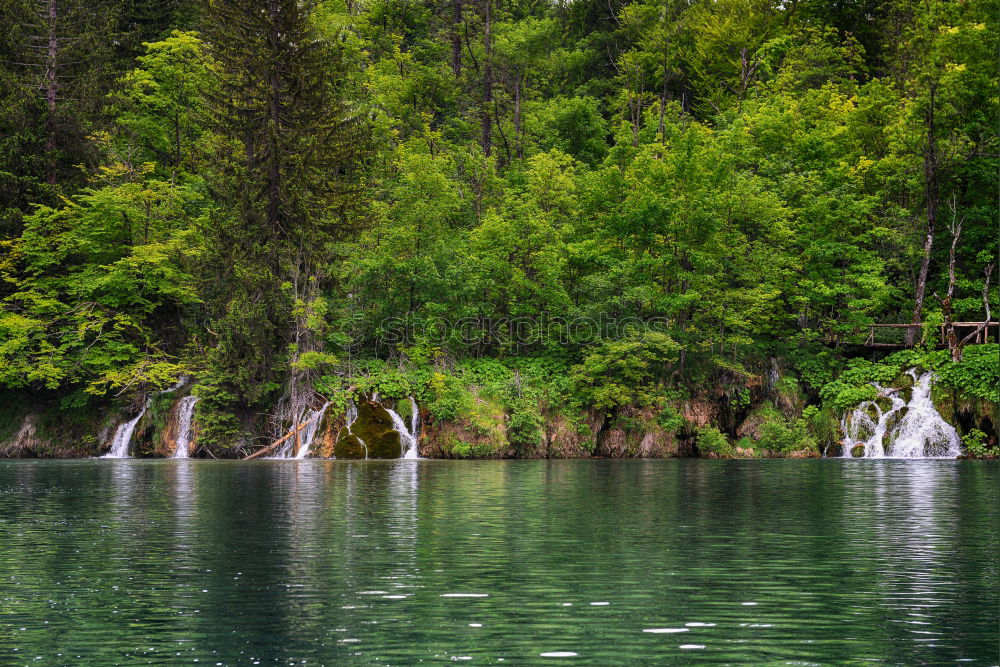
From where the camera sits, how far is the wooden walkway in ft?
132

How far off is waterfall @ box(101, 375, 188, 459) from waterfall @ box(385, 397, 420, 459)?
970cm

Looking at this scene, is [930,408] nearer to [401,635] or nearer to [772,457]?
[772,457]

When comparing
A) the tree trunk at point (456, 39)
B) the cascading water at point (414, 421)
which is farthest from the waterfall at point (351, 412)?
the tree trunk at point (456, 39)

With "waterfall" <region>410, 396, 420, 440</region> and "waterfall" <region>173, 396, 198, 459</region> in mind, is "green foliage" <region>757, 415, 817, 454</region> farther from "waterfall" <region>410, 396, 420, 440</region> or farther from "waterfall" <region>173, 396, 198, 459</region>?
"waterfall" <region>173, 396, 198, 459</region>

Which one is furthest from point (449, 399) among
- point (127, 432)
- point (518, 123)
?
point (518, 123)

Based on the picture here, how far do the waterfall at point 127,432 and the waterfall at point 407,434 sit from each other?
31.8 feet

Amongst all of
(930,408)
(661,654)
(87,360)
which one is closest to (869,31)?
(930,408)

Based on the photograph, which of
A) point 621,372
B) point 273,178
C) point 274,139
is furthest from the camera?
point 273,178

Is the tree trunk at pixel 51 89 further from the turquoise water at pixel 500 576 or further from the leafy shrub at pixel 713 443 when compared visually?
the leafy shrub at pixel 713 443

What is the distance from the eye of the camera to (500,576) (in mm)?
11641

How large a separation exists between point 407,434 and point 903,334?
2092cm

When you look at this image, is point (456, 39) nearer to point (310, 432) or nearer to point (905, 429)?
point (310, 432)

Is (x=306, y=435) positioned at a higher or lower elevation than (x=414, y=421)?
lower

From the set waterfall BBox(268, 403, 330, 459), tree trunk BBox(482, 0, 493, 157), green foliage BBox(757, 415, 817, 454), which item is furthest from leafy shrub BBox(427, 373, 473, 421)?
tree trunk BBox(482, 0, 493, 157)
